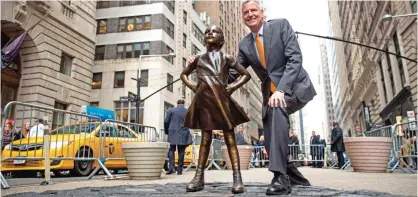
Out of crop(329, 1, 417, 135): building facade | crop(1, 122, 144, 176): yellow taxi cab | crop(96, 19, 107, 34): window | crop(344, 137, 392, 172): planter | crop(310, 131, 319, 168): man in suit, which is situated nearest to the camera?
crop(1, 122, 144, 176): yellow taxi cab

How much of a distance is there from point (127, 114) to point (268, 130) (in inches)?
1113

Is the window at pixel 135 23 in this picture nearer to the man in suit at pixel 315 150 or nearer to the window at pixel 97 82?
the window at pixel 97 82

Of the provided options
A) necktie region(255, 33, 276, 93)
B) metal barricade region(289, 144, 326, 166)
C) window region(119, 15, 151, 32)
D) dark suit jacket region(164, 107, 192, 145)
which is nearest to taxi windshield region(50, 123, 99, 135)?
dark suit jacket region(164, 107, 192, 145)

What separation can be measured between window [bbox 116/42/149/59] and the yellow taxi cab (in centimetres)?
2341

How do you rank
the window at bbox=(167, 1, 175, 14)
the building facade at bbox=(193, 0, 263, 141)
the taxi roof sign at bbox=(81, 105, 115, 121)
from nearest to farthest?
the taxi roof sign at bbox=(81, 105, 115, 121) → the window at bbox=(167, 1, 175, 14) → the building facade at bbox=(193, 0, 263, 141)

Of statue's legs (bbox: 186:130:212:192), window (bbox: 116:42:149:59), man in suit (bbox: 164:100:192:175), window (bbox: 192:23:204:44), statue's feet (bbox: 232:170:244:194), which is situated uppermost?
window (bbox: 192:23:204:44)

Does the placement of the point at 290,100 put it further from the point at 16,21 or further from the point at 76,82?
the point at 76,82

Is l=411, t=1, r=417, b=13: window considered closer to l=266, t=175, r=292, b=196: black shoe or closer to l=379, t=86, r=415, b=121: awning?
l=379, t=86, r=415, b=121: awning

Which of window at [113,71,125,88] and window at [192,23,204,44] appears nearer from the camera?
window at [113,71,125,88]

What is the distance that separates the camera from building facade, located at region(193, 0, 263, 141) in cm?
4878

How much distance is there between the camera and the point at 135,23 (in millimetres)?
33062

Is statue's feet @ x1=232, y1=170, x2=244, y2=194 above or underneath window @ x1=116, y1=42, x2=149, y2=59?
underneath

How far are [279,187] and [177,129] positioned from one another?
21.5 feet

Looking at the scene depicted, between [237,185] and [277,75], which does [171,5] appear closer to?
[277,75]
